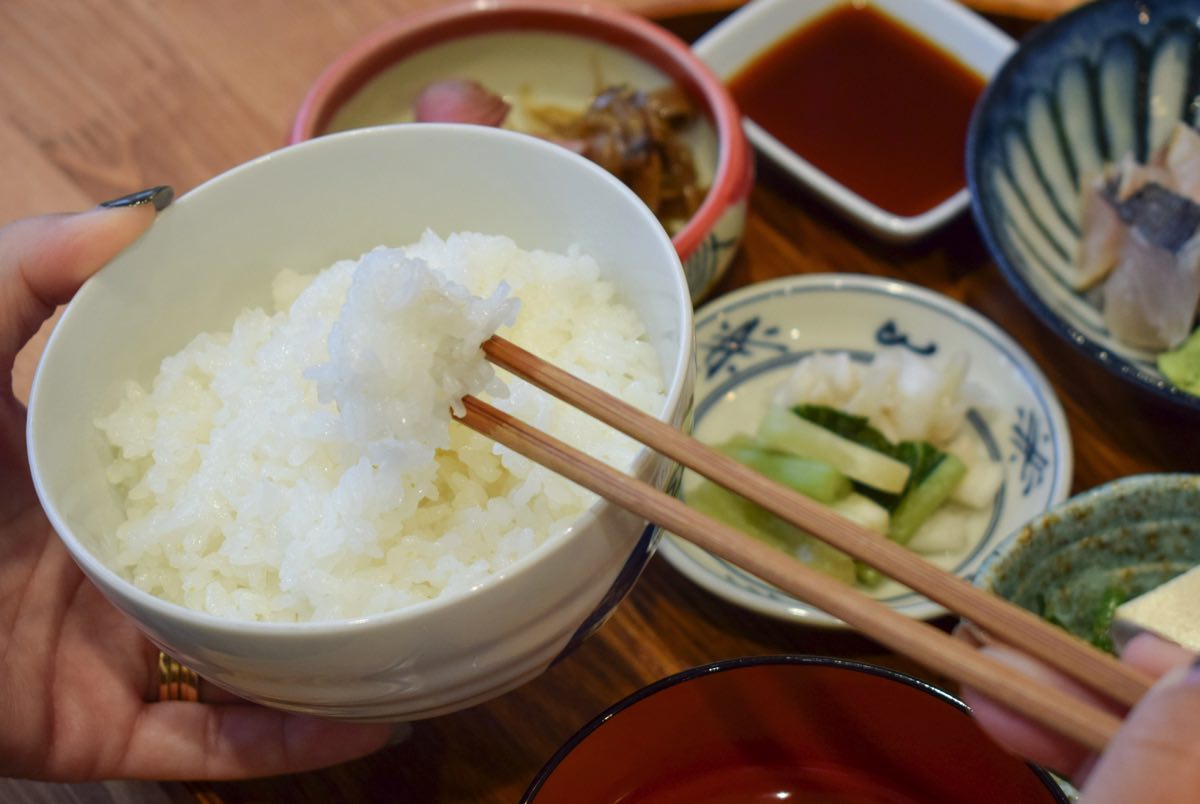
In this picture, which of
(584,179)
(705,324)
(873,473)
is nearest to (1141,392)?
(873,473)

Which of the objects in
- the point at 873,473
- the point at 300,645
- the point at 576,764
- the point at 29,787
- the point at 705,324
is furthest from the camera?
the point at 705,324

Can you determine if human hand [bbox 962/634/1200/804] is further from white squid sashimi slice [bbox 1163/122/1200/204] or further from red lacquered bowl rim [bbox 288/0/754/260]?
white squid sashimi slice [bbox 1163/122/1200/204]

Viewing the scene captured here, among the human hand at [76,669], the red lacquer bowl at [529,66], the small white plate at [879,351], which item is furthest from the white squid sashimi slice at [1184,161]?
the human hand at [76,669]

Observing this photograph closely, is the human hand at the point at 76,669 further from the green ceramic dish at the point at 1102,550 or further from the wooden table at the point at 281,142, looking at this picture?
the green ceramic dish at the point at 1102,550

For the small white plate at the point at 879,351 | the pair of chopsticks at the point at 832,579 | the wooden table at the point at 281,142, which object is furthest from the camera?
the small white plate at the point at 879,351

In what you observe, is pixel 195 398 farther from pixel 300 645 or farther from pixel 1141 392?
pixel 1141 392

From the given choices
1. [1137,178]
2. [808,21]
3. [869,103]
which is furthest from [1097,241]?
[808,21]

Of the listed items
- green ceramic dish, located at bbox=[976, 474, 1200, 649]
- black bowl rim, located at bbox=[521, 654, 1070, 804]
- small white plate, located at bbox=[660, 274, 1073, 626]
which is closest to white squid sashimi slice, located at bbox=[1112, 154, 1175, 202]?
small white plate, located at bbox=[660, 274, 1073, 626]
